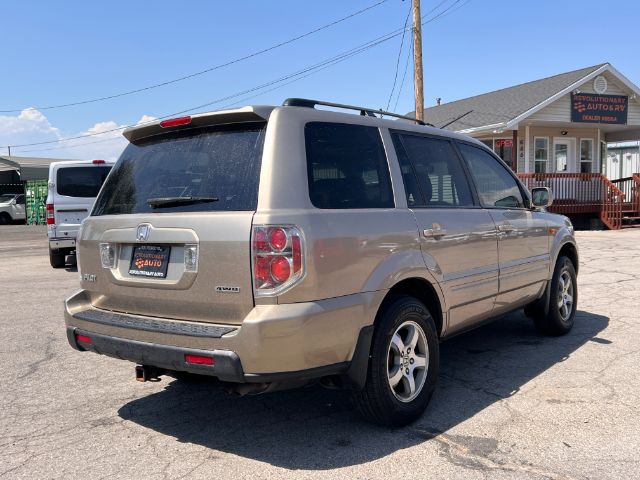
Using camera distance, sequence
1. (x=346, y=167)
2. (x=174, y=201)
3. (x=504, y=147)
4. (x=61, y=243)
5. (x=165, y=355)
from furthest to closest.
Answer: (x=504, y=147) → (x=61, y=243) → (x=346, y=167) → (x=174, y=201) → (x=165, y=355)

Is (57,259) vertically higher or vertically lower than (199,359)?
lower

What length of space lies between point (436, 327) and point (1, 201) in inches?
1318

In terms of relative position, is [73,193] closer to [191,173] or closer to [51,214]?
[51,214]

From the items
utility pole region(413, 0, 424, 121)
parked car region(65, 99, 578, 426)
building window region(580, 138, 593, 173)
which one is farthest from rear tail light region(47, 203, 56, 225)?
building window region(580, 138, 593, 173)

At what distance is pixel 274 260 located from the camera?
300 centimetres

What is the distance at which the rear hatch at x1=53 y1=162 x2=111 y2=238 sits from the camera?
1138cm

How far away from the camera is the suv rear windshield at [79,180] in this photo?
450 inches

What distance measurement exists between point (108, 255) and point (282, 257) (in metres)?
1.29

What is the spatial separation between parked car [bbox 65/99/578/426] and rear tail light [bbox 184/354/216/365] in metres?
0.01

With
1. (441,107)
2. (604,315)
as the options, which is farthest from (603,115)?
(604,315)

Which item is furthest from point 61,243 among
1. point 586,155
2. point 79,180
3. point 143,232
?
point 586,155

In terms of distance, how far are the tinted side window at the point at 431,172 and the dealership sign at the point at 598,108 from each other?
59.9 ft

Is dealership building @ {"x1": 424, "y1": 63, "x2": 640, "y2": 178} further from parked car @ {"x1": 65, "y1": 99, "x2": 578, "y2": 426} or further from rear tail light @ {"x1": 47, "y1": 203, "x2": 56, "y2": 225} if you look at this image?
parked car @ {"x1": 65, "y1": 99, "x2": 578, "y2": 426}

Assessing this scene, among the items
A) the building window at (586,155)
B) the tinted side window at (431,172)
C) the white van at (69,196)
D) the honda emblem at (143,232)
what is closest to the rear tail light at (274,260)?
the honda emblem at (143,232)
